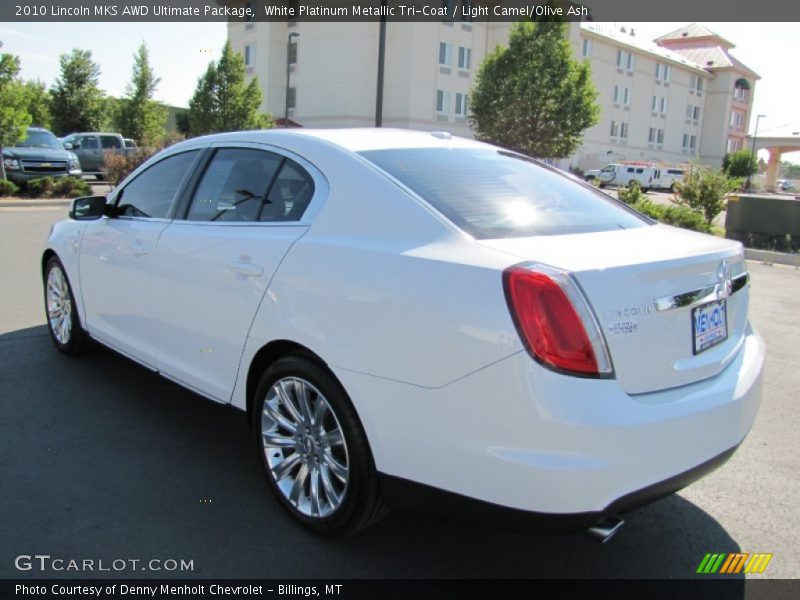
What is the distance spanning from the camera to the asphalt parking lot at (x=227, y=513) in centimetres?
284

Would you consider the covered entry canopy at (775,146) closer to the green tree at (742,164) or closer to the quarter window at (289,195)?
the green tree at (742,164)

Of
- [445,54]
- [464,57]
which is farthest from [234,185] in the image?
[464,57]

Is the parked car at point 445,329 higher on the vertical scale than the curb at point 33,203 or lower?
higher

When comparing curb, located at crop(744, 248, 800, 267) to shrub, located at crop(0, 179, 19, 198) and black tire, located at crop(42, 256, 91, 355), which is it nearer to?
black tire, located at crop(42, 256, 91, 355)

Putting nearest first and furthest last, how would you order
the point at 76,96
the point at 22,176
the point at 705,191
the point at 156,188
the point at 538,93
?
the point at 156,188 → the point at 705,191 → the point at 22,176 → the point at 538,93 → the point at 76,96

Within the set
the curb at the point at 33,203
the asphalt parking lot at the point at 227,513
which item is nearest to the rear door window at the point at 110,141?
the curb at the point at 33,203

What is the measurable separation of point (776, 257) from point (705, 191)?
10.4ft

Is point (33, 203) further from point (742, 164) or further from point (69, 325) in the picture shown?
point (742, 164)

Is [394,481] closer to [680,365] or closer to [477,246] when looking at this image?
[477,246]

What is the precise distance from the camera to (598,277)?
2324mm

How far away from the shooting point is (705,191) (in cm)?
1507

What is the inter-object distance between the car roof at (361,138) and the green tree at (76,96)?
40.2 m

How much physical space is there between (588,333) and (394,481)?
2.98 ft

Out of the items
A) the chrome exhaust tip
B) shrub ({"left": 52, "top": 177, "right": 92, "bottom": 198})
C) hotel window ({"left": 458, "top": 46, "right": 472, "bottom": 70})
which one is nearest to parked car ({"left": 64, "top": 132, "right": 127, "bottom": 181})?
shrub ({"left": 52, "top": 177, "right": 92, "bottom": 198})
